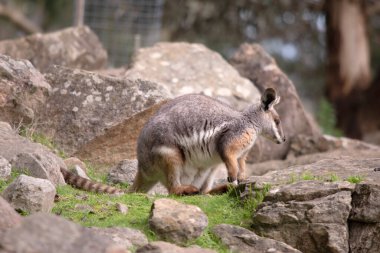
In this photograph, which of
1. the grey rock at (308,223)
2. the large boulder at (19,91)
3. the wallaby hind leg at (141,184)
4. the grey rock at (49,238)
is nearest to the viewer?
the grey rock at (49,238)

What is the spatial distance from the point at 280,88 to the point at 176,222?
7997 mm

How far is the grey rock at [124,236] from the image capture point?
6652 millimetres

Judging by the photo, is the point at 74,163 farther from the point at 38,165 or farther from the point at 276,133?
the point at 276,133

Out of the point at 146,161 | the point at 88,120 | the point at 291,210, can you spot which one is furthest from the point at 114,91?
the point at 291,210

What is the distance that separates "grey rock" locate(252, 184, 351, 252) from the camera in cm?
741

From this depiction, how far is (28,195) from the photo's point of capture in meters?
7.03

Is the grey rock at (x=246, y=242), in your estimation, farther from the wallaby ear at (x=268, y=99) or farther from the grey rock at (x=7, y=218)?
the wallaby ear at (x=268, y=99)

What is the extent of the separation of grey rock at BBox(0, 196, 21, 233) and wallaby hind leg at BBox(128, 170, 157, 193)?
3.06 m

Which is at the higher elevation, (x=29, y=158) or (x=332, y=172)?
(x=332, y=172)

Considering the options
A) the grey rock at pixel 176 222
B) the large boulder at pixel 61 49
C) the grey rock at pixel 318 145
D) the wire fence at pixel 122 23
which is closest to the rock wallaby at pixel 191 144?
the grey rock at pixel 176 222

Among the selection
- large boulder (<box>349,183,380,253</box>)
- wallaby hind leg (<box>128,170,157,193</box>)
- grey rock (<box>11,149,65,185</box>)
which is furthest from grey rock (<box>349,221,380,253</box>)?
grey rock (<box>11,149,65,185</box>)

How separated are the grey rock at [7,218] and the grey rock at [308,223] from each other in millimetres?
2334

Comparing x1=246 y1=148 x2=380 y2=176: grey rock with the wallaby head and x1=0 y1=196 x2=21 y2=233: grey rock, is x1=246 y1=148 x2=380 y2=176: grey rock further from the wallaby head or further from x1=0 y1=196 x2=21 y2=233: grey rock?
x1=0 y1=196 x2=21 y2=233: grey rock

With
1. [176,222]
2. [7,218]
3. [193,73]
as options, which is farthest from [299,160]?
[7,218]
